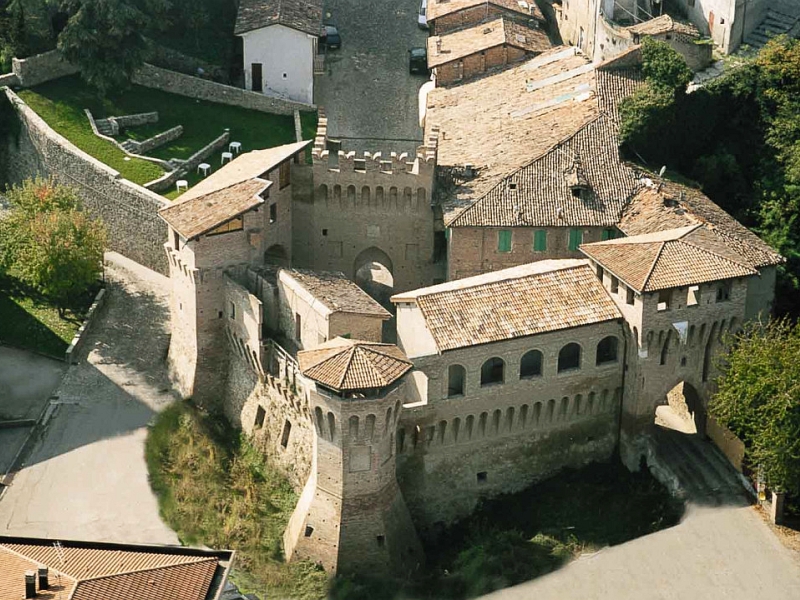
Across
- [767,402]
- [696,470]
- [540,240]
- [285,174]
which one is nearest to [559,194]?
[540,240]

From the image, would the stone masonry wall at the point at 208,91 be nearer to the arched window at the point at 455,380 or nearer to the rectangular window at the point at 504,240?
the rectangular window at the point at 504,240

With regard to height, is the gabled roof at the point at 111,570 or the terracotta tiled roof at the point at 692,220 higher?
the terracotta tiled roof at the point at 692,220

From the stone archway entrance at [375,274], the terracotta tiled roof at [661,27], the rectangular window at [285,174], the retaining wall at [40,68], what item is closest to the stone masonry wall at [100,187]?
the retaining wall at [40,68]

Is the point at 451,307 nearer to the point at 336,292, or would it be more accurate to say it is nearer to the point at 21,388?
the point at 336,292

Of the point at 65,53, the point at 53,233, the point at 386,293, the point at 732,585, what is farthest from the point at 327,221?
the point at 732,585

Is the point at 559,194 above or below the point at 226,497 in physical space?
above

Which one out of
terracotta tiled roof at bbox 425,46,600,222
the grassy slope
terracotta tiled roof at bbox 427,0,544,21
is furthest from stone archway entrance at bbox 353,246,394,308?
terracotta tiled roof at bbox 427,0,544,21
